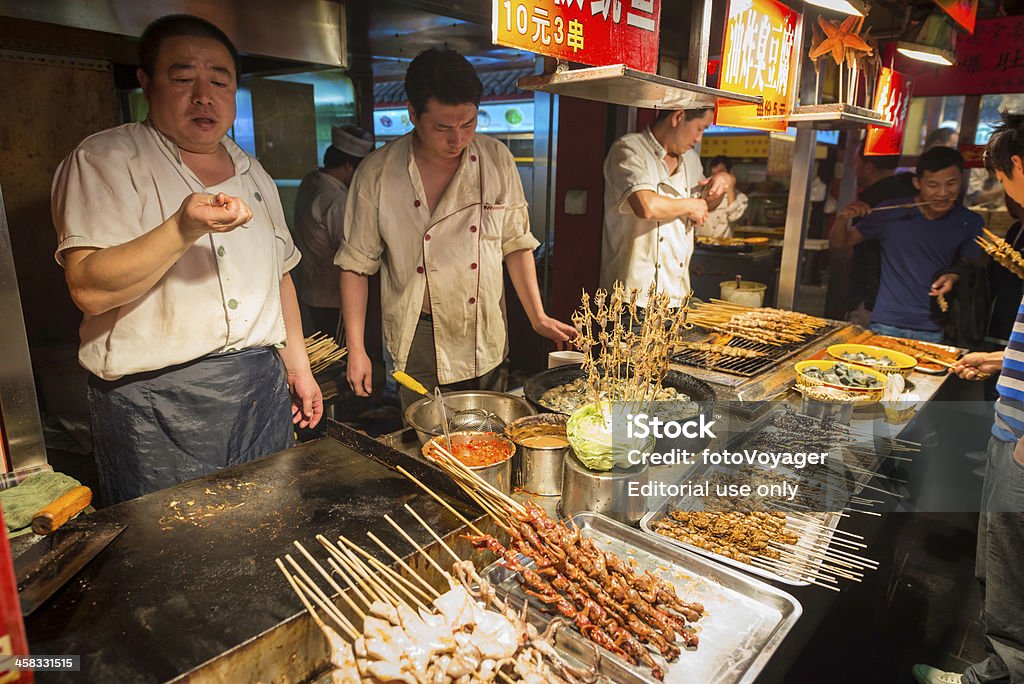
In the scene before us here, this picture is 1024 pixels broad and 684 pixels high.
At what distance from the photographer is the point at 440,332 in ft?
11.7

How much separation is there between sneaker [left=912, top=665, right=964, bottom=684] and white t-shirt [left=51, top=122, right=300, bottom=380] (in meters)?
3.42

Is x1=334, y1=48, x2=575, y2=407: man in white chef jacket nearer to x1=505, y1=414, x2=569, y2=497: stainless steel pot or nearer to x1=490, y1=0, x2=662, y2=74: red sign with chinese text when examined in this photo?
x1=490, y1=0, x2=662, y2=74: red sign with chinese text

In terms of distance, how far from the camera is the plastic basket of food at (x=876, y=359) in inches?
133

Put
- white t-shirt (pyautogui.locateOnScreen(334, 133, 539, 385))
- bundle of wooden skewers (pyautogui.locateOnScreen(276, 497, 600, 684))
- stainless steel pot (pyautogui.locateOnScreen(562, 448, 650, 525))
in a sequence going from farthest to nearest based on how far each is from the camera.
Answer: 1. white t-shirt (pyautogui.locateOnScreen(334, 133, 539, 385))
2. stainless steel pot (pyautogui.locateOnScreen(562, 448, 650, 525))
3. bundle of wooden skewers (pyautogui.locateOnScreen(276, 497, 600, 684))

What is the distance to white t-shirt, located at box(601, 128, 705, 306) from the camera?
430 centimetres

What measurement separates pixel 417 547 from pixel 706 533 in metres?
1.01

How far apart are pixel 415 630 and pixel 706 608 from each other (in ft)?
2.68

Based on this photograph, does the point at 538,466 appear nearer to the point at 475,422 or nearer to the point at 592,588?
the point at 475,422

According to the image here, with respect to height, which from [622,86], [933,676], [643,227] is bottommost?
[933,676]

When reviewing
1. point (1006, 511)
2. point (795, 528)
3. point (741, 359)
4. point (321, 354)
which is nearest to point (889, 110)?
point (741, 359)

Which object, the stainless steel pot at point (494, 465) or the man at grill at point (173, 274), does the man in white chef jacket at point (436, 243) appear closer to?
the man at grill at point (173, 274)

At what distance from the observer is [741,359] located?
3.69 meters

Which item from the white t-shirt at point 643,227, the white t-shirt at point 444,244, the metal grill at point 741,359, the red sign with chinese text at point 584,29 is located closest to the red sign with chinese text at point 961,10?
A: the white t-shirt at point 643,227

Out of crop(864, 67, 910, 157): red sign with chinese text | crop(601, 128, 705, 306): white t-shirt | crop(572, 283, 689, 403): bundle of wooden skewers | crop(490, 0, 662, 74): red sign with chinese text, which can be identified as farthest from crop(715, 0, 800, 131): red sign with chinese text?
crop(572, 283, 689, 403): bundle of wooden skewers
